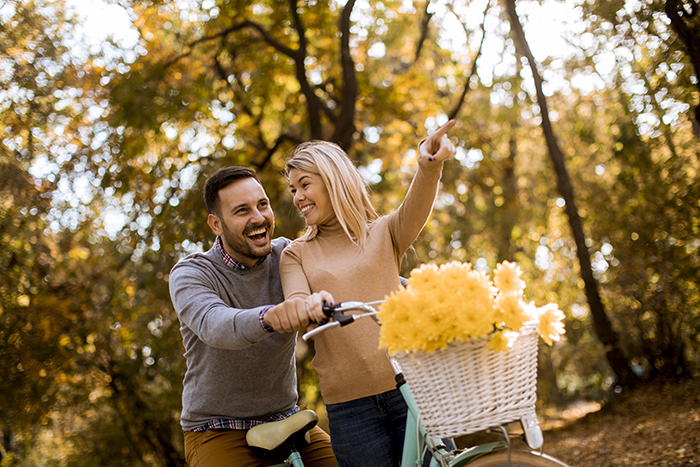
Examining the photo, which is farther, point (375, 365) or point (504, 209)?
point (504, 209)

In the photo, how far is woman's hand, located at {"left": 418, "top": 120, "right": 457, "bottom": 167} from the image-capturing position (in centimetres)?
209

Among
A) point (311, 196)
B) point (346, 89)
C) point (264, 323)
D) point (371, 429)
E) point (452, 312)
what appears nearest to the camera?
point (452, 312)

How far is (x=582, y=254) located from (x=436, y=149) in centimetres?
585

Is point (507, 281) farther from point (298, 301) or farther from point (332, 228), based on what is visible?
point (332, 228)

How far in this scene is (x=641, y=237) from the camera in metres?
7.24

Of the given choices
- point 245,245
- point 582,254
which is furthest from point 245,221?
point 582,254

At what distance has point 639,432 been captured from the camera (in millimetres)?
5703

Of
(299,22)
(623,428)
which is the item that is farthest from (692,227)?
(299,22)

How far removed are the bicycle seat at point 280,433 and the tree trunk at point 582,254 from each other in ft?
18.3

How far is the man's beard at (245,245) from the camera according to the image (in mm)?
2850

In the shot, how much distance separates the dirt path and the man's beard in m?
3.72

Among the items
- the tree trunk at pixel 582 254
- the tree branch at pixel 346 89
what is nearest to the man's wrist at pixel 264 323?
the tree branch at pixel 346 89

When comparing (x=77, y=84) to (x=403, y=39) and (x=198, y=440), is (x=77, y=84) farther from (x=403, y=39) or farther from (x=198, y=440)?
(x=198, y=440)

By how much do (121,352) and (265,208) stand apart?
23.6ft
